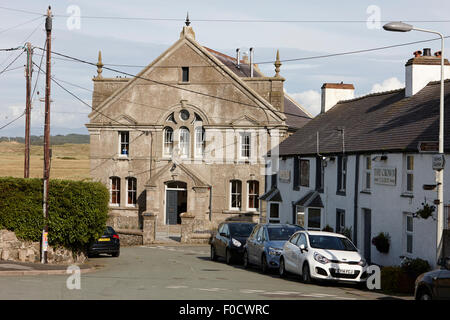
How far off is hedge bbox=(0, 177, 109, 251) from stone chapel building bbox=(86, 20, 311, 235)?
21.4 metres

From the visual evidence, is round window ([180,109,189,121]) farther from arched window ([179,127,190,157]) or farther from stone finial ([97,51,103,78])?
stone finial ([97,51,103,78])

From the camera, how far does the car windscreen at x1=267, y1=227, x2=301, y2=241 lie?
2380cm

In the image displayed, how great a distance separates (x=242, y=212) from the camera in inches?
1843

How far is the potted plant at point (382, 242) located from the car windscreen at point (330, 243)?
3.52 metres

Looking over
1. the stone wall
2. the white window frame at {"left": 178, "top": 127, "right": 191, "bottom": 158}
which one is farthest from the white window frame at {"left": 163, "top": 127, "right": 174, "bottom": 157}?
the stone wall

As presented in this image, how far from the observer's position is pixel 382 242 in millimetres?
23766

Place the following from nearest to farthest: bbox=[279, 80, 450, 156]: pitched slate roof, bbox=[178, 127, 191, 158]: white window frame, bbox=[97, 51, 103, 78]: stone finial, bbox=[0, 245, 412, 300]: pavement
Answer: bbox=[0, 245, 412, 300]: pavement, bbox=[279, 80, 450, 156]: pitched slate roof, bbox=[178, 127, 191, 158]: white window frame, bbox=[97, 51, 103, 78]: stone finial

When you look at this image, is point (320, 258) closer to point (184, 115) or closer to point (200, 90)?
point (200, 90)

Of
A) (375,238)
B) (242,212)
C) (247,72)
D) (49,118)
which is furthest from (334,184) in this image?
(247,72)

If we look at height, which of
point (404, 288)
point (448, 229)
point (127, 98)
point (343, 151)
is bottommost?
point (404, 288)

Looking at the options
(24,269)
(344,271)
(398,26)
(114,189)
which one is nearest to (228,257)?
(344,271)

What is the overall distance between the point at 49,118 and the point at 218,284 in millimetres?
10785

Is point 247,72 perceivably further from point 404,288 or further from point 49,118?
point 404,288

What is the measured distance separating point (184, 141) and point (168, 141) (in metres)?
1.18
